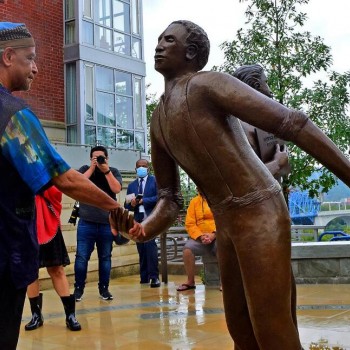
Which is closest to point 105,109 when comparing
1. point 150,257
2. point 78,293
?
point 150,257

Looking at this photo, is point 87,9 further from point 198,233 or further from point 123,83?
point 198,233

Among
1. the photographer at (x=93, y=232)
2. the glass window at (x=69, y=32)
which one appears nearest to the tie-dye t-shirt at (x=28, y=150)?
the photographer at (x=93, y=232)

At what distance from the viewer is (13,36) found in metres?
2.46

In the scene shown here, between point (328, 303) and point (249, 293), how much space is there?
4.55 meters

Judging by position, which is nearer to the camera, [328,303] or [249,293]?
[249,293]

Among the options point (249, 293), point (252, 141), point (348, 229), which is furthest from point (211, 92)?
point (348, 229)

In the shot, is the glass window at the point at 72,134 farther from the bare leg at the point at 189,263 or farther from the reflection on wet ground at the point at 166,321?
the bare leg at the point at 189,263

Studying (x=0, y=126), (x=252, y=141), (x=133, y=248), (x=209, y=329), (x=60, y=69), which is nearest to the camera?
(x=0, y=126)

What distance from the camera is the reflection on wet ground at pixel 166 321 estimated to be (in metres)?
4.86

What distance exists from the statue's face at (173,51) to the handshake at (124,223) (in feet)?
2.09

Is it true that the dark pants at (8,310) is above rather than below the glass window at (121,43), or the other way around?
below

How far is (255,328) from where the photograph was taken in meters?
2.32

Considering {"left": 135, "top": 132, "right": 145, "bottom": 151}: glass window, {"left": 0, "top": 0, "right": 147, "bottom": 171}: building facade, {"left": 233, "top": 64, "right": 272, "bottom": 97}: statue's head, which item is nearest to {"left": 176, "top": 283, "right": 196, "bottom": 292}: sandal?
{"left": 0, "top": 0, "right": 147, "bottom": 171}: building facade

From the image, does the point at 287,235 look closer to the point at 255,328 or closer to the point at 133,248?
the point at 255,328
